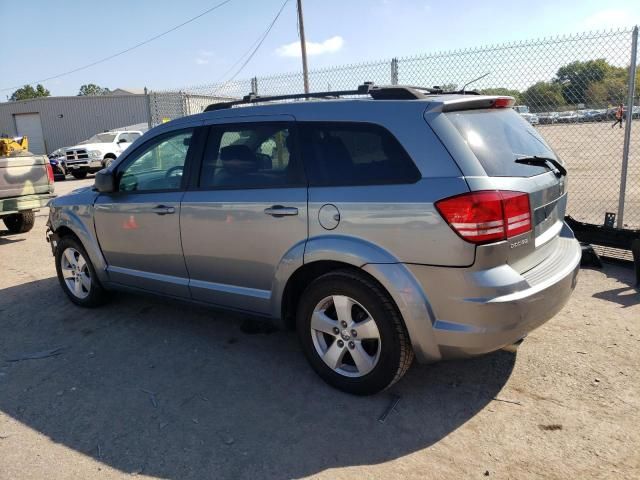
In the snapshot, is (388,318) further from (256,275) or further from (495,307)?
(256,275)

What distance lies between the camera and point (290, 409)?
3.18 meters

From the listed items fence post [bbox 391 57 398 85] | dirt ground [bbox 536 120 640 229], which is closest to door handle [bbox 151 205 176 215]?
fence post [bbox 391 57 398 85]

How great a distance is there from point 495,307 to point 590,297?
2.55 meters

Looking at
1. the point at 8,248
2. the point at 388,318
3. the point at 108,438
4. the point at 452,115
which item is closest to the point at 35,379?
the point at 108,438

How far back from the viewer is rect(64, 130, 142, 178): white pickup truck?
812 inches

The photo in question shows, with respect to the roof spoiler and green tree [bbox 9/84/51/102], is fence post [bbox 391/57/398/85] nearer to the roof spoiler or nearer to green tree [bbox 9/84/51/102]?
the roof spoiler

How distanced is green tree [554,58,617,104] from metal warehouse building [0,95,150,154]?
30441 mm

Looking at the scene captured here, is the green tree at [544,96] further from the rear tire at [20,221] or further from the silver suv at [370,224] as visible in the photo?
the rear tire at [20,221]

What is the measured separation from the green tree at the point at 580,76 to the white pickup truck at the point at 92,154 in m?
16.9

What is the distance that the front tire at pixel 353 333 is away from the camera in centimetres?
302

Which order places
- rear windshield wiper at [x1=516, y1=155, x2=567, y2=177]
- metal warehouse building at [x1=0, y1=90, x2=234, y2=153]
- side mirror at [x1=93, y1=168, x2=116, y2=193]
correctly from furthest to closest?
metal warehouse building at [x1=0, y1=90, x2=234, y2=153] < side mirror at [x1=93, y1=168, x2=116, y2=193] < rear windshield wiper at [x1=516, y1=155, x2=567, y2=177]

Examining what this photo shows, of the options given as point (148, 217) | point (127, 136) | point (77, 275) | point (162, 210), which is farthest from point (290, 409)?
point (127, 136)

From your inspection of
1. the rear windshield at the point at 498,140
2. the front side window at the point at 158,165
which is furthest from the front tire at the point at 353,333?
the front side window at the point at 158,165

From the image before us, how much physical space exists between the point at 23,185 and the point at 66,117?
3281 centimetres
